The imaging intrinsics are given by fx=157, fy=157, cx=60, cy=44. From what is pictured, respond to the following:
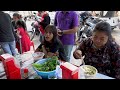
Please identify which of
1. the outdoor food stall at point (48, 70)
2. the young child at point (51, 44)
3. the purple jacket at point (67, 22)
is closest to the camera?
the outdoor food stall at point (48, 70)

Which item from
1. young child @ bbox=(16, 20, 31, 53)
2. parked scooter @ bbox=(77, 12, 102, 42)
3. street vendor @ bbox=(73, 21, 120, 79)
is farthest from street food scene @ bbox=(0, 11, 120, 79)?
parked scooter @ bbox=(77, 12, 102, 42)

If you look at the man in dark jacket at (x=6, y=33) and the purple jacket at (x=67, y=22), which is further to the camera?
the man in dark jacket at (x=6, y=33)

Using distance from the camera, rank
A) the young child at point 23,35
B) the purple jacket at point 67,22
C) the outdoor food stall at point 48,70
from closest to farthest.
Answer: the outdoor food stall at point 48,70
the purple jacket at point 67,22
the young child at point 23,35

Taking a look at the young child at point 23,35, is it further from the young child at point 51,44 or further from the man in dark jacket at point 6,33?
the young child at point 51,44

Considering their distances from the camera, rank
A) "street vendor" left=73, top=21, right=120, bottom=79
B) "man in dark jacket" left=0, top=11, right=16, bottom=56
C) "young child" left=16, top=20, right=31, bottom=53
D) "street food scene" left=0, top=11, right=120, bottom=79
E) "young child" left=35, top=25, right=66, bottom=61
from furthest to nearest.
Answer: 1. "young child" left=16, top=20, right=31, bottom=53
2. "man in dark jacket" left=0, top=11, right=16, bottom=56
3. "young child" left=35, top=25, right=66, bottom=61
4. "street vendor" left=73, top=21, right=120, bottom=79
5. "street food scene" left=0, top=11, right=120, bottom=79

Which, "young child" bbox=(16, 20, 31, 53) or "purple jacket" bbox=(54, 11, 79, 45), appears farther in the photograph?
"young child" bbox=(16, 20, 31, 53)

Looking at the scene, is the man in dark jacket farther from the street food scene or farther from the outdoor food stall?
the outdoor food stall

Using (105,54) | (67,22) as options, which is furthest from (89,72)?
(67,22)

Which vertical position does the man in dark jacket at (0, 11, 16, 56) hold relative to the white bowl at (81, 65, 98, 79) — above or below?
above

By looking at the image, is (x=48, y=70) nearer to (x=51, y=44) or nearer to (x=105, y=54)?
(x=105, y=54)

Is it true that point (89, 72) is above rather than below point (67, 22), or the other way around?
below

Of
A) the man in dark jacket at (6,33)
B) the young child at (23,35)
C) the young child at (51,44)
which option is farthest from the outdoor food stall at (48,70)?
the young child at (23,35)

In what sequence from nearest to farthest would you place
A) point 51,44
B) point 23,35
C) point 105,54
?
point 105,54, point 51,44, point 23,35
